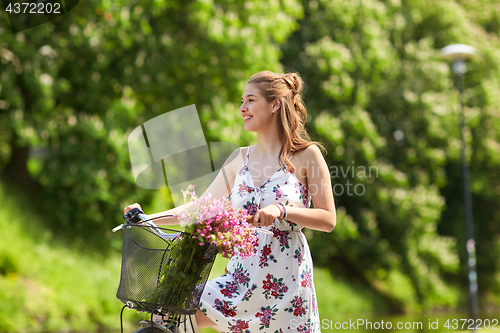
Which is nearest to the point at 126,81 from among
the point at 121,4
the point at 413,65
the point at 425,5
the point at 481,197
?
the point at 121,4

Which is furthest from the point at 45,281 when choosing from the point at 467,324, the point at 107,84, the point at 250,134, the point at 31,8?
the point at 467,324

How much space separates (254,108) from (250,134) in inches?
318

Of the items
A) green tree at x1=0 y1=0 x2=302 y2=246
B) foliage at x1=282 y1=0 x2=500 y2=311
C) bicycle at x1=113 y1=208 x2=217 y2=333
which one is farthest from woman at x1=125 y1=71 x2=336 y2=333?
foliage at x1=282 y1=0 x2=500 y2=311

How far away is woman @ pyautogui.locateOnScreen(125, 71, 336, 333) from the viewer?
2318 millimetres

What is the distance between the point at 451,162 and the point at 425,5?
5.41 metres

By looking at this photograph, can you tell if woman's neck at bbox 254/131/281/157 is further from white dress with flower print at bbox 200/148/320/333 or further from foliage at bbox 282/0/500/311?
foliage at bbox 282/0/500/311

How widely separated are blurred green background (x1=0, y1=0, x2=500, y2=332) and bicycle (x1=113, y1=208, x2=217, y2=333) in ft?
15.4

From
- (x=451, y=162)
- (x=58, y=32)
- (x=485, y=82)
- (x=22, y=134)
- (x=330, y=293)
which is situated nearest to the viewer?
(x=22, y=134)

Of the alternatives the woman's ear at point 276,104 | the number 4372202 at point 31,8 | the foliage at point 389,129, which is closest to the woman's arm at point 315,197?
the woman's ear at point 276,104

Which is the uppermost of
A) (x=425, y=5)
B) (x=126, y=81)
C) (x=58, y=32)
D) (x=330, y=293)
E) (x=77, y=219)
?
(x=425, y=5)

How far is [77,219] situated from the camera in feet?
31.2

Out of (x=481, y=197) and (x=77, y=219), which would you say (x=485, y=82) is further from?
(x=77, y=219)

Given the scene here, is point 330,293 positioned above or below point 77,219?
below

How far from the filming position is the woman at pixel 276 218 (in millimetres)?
2318
